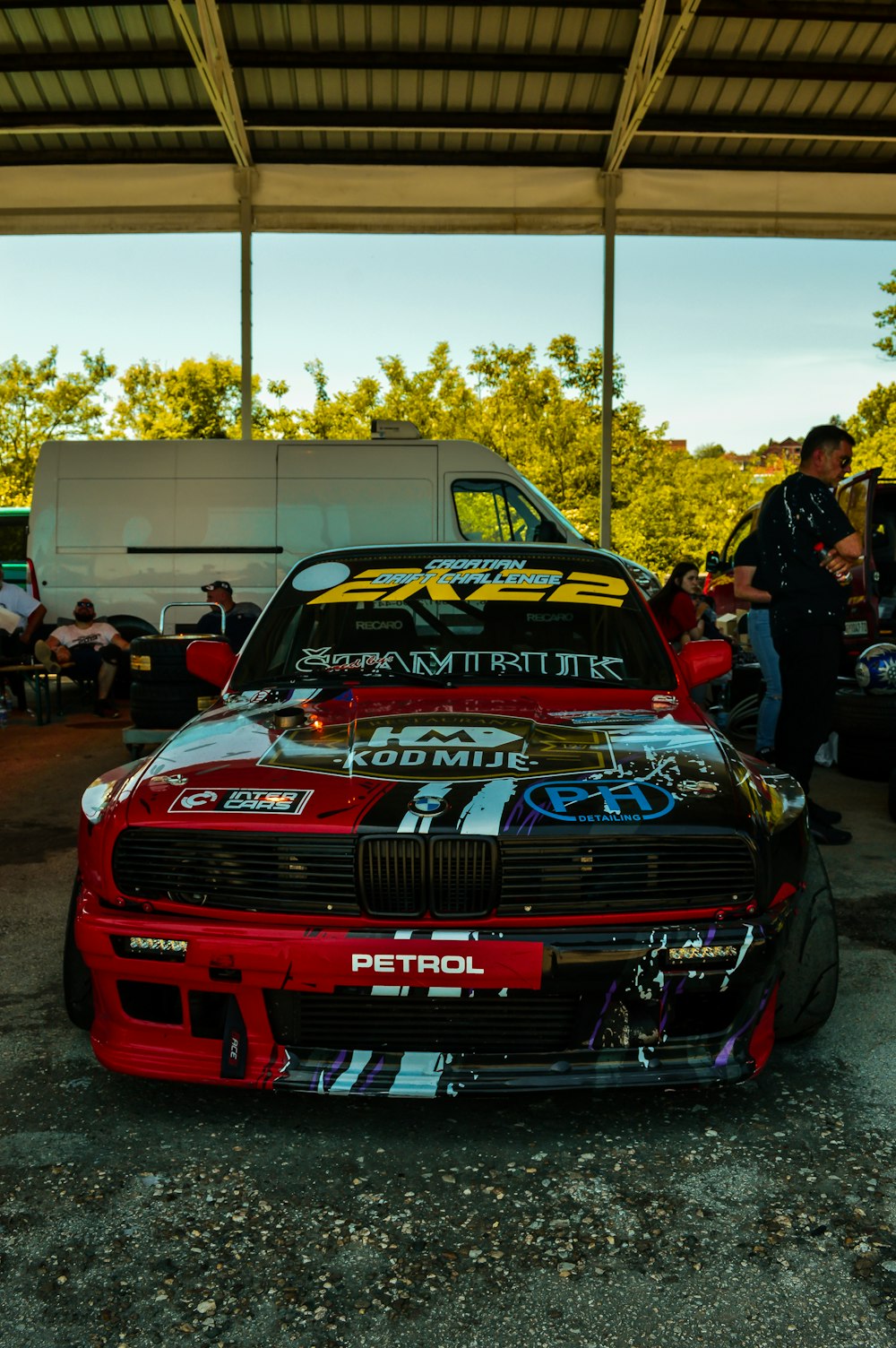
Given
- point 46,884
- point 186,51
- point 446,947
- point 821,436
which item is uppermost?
point 186,51

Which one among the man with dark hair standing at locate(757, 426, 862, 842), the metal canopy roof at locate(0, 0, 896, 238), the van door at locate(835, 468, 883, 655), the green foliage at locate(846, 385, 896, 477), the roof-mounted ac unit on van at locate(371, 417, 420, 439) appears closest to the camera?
the man with dark hair standing at locate(757, 426, 862, 842)

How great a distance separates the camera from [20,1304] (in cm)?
199

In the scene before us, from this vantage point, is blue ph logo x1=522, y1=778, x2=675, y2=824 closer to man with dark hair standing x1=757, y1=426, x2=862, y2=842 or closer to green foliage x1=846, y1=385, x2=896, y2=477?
man with dark hair standing x1=757, y1=426, x2=862, y2=842

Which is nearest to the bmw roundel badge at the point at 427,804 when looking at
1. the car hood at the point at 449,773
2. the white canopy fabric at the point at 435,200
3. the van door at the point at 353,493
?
the car hood at the point at 449,773

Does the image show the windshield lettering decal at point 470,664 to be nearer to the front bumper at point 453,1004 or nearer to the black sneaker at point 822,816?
the front bumper at point 453,1004

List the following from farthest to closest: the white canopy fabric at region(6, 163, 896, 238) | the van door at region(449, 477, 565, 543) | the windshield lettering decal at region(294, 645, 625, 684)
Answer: the white canopy fabric at region(6, 163, 896, 238) → the van door at region(449, 477, 565, 543) → the windshield lettering decal at region(294, 645, 625, 684)

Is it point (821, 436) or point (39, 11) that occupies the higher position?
point (39, 11)

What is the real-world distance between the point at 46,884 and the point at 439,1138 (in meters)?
2.89

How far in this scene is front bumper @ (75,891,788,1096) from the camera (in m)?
2.43

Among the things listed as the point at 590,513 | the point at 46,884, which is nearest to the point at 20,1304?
the point at 46,884

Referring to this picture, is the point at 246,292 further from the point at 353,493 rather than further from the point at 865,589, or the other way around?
the point at 865,589

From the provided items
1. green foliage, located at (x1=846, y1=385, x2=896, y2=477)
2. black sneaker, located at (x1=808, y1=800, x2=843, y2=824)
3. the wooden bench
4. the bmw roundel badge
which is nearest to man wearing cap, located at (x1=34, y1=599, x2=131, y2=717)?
the wooden bench

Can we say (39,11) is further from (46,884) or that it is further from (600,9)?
(46,884)

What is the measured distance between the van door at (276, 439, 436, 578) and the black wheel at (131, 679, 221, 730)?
173 inches
